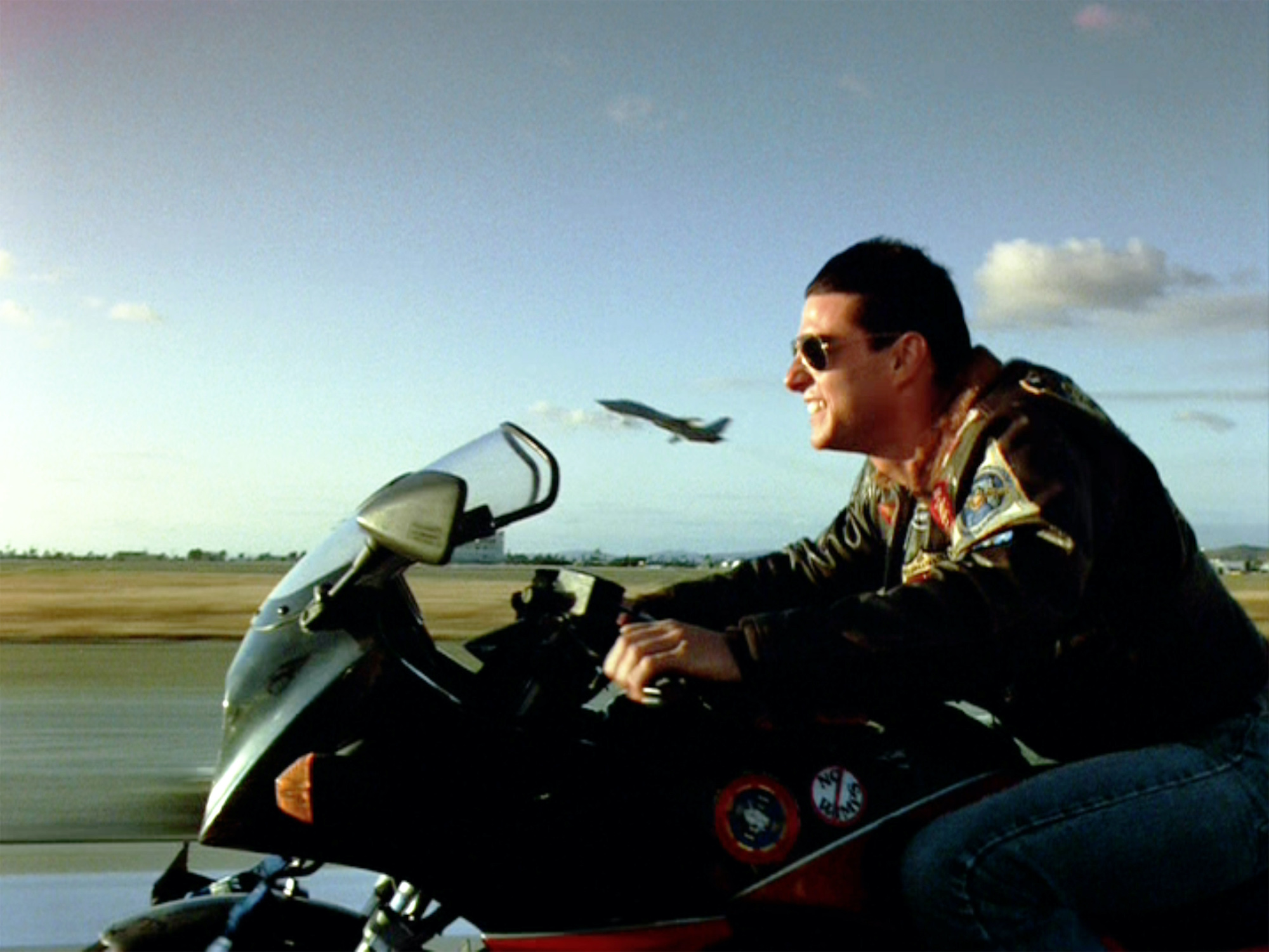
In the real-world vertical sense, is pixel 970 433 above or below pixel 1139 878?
above

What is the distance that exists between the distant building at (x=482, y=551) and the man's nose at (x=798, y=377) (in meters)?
0.53

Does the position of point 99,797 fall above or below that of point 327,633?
below

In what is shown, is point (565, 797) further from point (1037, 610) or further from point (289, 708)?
point (1037, 610)

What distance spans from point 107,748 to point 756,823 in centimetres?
675

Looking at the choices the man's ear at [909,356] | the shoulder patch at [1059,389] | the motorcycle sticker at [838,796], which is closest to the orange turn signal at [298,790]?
the motorcycle sticker at [838,796]

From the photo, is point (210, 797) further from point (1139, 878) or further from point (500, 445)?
point (1139, 878)

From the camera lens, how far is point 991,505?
7.00ft

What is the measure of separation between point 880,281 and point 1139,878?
95 cm

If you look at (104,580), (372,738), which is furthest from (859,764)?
(104,580)

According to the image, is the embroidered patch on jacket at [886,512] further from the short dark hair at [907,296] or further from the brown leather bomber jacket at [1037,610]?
the short dark hair at [907,296]

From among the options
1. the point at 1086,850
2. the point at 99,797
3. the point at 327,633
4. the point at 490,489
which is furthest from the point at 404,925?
the point at 99,797

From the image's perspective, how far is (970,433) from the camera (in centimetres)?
223

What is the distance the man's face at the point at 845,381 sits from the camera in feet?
7.89

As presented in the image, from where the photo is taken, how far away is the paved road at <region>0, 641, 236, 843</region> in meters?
5.98
